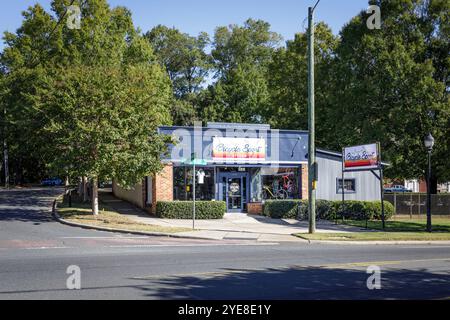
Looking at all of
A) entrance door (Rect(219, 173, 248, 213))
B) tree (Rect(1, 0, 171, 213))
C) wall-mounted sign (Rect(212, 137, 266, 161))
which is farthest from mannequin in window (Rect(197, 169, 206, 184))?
tree (Rect(1, 0, 171, 213))

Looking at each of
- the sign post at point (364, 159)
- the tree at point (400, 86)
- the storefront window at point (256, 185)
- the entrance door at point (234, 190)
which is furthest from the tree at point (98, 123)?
the tree at point (400, 86)

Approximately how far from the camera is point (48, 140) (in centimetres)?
2483

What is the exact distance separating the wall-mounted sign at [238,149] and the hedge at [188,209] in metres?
2.95

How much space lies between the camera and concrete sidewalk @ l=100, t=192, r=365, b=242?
19.2 meters

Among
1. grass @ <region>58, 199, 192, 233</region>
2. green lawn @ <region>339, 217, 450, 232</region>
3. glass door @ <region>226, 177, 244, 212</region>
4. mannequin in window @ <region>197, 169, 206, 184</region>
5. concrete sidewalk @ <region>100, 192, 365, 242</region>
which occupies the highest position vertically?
mannequin in window @ <region>197, 169, 206, 184</region>

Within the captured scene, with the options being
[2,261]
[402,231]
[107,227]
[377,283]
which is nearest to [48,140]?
[107,227]

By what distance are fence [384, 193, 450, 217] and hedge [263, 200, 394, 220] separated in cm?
336

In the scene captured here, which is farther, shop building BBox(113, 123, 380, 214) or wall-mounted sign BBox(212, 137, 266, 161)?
wall-mounted sign BBox(212, 137, 266, 161)

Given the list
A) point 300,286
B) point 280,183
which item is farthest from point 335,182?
point 300,286

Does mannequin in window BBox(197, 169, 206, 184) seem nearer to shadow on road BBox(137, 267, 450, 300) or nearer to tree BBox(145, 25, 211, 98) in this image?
shadow on road BBox(137, 267, 450, 300)

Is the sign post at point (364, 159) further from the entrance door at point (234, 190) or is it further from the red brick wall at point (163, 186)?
the red brick wall at point (163, 186)

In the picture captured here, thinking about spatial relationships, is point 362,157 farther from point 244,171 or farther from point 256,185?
point 244,171

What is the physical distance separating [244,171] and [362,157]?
7.01 m
